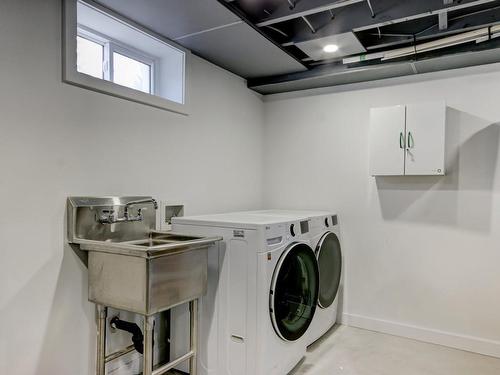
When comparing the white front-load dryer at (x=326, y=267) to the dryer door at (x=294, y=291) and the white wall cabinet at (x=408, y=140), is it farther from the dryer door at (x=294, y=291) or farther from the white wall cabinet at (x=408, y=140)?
the white wall cabinet at (x=408, y=140)

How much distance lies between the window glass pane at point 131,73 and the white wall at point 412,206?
1499 mm

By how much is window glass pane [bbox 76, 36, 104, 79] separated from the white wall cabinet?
Result: 6.95 feet

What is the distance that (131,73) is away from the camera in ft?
8.14

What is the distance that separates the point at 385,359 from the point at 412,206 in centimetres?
124

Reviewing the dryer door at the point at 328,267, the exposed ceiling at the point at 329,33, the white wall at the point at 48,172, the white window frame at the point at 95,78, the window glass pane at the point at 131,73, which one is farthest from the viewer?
the dryer door at the point at 328,267

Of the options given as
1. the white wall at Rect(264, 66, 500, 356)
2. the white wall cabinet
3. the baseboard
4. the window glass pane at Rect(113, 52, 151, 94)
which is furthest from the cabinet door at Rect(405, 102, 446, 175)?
the window glass pane at Rect(113, 52, 151, 94)

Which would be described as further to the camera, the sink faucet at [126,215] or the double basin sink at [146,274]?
the sink faucet at [126,215]

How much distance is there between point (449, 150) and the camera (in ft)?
9.14

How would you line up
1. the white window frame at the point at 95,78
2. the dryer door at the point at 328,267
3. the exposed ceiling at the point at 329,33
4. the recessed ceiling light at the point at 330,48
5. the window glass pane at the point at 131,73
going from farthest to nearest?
the dryer door at the point at 328,267 < the recessed ceiling light at the point at 330,48 < the window glass pane at the point at 131,73 < the exposed ceiling at the point at 329,33 < the white window frame at the point at 95,78

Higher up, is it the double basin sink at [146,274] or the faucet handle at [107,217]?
the faucet handle at [107,217]

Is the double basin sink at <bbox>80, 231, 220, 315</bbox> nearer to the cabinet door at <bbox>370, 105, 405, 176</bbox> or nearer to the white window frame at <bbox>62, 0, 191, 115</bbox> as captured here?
the white window frame at <bbox>62, 0, 191, 115</bbox>

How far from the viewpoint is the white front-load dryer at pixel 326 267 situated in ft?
8.82

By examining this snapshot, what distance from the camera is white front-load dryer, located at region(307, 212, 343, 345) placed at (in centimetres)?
269

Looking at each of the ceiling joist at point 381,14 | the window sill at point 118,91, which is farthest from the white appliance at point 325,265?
the ceiling joist at point 381,14
